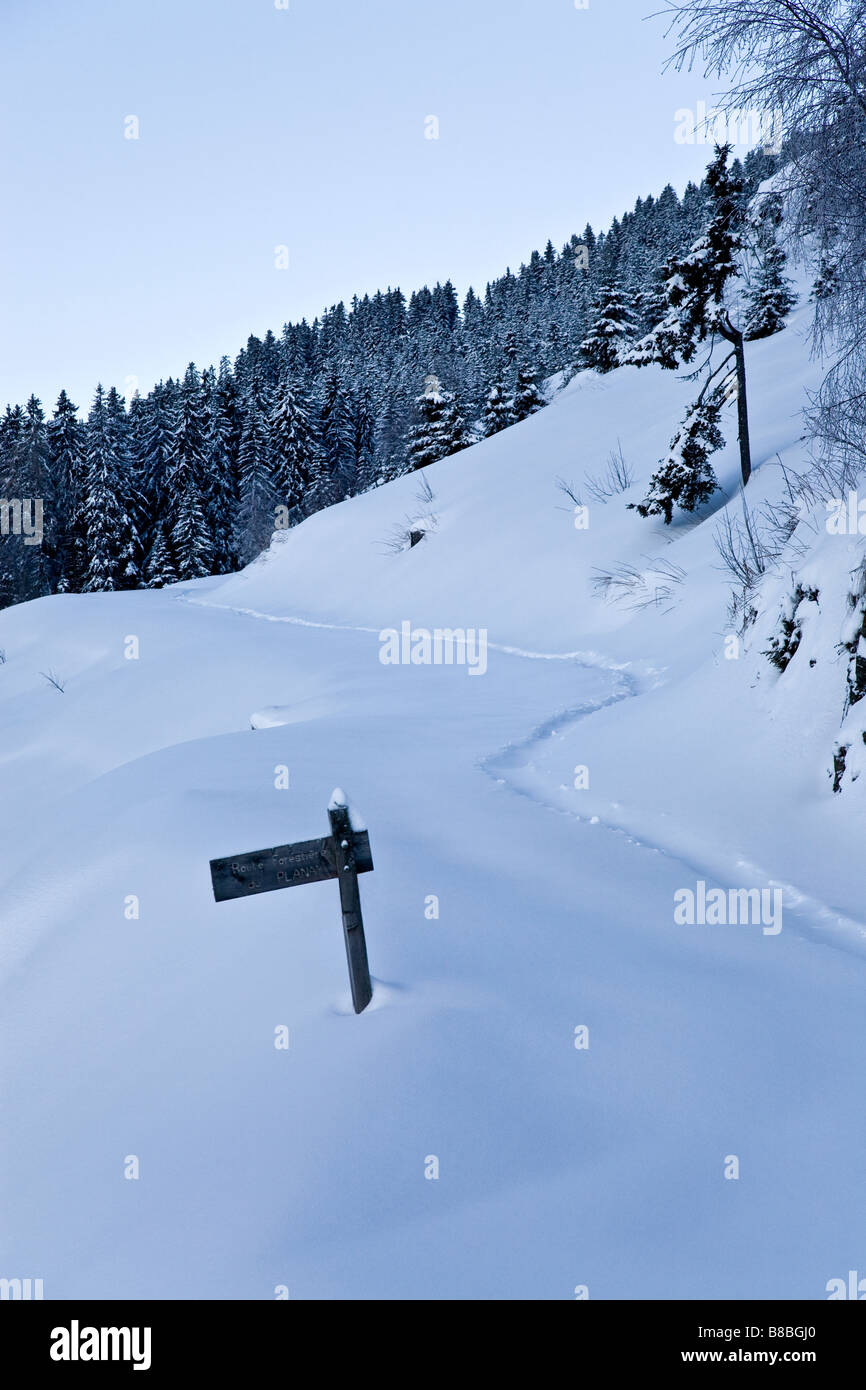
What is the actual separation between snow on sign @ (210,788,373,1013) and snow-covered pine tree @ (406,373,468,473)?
123ft

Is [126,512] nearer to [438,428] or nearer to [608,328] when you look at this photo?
[438,428]

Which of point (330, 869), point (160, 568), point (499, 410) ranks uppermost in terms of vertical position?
point (499, 410)

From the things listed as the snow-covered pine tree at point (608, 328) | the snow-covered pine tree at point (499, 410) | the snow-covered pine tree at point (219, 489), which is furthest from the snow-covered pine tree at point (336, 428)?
the snow-covered pine tree at point (608, 328)

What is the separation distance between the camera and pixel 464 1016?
362 cm

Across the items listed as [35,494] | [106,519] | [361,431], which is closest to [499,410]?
[106,519]

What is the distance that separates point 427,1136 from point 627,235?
99018 mm

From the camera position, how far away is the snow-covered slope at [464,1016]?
8.80ft

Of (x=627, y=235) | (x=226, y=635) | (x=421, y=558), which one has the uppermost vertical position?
(x=627, y=235)

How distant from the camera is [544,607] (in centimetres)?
1730

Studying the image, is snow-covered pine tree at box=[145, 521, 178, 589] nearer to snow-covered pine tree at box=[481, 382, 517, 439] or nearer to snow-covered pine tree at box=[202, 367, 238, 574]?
snow-covered pine tree at box=[202, 367, 238, 574]

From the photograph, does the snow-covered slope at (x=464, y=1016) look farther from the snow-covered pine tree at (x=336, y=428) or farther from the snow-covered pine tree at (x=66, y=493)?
the snow-covered pine tree at (x=336, y=428)

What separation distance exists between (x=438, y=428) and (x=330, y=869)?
38160mm
